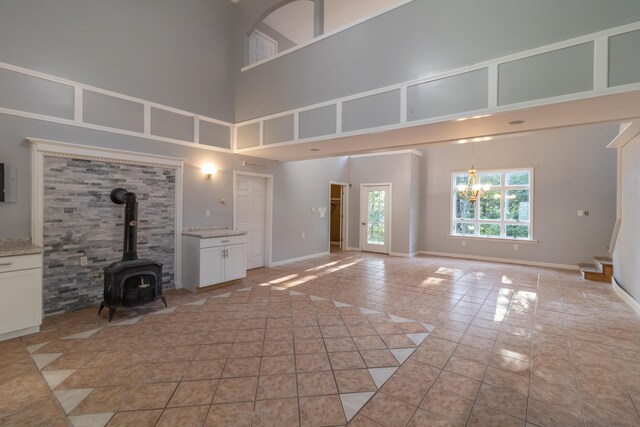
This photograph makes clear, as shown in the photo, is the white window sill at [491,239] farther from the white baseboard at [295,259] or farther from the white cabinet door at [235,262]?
the white cabinet door at [235,262]

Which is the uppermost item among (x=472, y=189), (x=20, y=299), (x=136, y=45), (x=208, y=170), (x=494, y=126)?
(x=136, y=45)

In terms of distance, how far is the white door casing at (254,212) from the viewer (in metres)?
6.05

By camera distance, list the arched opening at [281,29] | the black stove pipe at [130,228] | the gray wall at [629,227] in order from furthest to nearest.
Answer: the arched opening at [281,29] < the gray wall at [629,227] < the black stove pipe at [130,228]

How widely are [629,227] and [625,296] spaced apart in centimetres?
106

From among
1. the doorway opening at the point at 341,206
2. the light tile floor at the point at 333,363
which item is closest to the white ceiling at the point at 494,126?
the light tile floor at the point at 333,363

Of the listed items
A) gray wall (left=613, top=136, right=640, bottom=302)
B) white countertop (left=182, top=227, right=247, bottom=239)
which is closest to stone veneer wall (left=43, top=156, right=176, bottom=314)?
white countertop (left=182, top=227, right=247, bottom=239)

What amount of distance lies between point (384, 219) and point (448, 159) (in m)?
2.38

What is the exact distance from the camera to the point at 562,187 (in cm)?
667

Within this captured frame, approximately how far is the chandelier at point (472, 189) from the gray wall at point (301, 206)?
3481mm

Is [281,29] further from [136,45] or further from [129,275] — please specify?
[129,275]

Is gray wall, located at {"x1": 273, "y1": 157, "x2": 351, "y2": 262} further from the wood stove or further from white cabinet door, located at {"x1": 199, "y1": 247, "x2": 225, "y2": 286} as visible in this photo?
the wood stove

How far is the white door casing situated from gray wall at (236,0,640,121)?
148 centimetres

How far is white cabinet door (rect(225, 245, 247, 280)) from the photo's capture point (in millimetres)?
4961

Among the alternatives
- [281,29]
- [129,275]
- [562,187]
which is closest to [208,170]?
[129,275]
